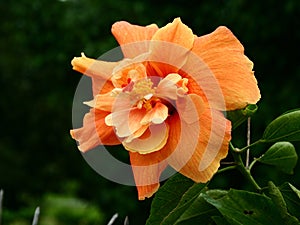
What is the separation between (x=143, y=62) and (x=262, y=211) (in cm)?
18

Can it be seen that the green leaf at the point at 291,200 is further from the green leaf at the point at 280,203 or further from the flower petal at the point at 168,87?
the flower petal at the point at 168,87

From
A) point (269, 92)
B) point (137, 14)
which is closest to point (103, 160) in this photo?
point (269, 92)

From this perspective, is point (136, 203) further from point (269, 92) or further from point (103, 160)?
point (103, 160)

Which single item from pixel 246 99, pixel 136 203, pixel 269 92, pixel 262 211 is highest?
pixel 246 99

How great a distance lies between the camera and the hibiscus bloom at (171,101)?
651 millimetres

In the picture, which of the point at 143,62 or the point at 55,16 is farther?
the point at 55,16

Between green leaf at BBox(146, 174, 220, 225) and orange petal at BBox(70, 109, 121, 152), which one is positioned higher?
orange petal at BBox(70, 109, 121, 152)

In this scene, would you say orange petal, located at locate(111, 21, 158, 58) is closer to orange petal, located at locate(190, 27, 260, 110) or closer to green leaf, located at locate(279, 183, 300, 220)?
orange petal, located at locate(190, 27, 260, 110)

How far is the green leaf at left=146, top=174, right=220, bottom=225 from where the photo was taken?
2.39 ft

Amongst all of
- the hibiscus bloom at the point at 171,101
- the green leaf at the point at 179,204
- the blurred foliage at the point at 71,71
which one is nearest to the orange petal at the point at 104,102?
A: the hibiscus bloom at the point at 171,101

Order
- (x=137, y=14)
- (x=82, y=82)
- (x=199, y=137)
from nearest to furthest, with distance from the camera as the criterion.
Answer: (x=199, y=137)
(x=82, y=82)
(x=137, y=14)

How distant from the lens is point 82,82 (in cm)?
76

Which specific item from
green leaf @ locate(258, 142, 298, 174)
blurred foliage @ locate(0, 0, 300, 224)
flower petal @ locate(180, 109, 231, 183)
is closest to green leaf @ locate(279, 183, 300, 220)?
green leaf @ locate(258, 142, 298, 174)

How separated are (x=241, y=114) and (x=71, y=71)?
17.7ft
